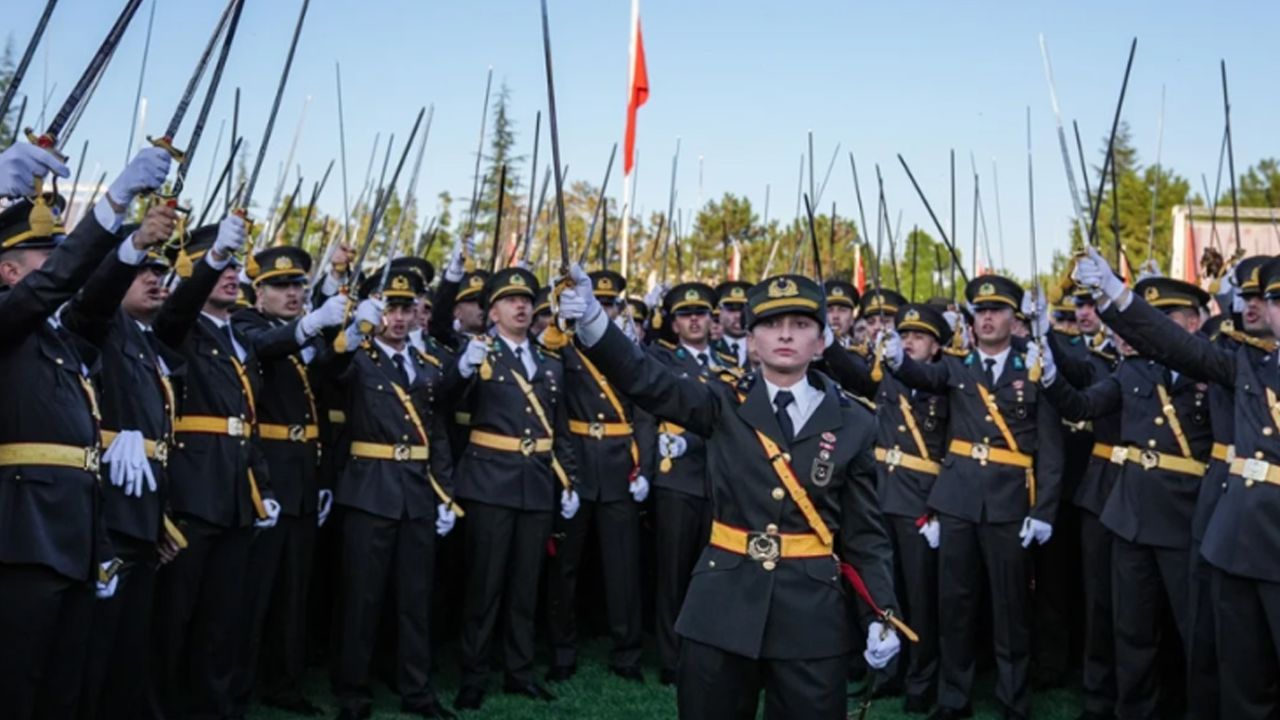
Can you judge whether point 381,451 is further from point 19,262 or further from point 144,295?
point 19,262

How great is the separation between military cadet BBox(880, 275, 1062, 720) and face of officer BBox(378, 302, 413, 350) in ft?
10.6

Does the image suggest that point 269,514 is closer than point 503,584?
Yes

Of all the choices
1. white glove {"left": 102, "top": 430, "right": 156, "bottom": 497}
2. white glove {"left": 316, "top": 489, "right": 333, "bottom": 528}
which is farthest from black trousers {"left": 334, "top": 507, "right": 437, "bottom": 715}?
white glove {"left": 102, "top": 430, "right": 156, "bottom": 497}

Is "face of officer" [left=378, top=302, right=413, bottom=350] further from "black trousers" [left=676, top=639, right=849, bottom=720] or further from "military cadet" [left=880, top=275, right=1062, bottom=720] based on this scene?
"black trousers" [left=676, top=639, right=849, bottom=720]

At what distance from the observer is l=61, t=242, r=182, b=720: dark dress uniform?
4.84 metres

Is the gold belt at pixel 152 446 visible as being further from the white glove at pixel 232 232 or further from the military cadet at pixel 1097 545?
the military cadet at pixel 1097 545

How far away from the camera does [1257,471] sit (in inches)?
222

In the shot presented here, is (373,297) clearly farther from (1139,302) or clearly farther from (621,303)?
(1139,302)

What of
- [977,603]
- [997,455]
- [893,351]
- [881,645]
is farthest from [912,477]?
[881,645]

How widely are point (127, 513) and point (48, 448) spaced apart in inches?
29.5

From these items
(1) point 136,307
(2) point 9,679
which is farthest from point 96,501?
(1) point 136,307

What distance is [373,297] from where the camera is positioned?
6805 millimetres

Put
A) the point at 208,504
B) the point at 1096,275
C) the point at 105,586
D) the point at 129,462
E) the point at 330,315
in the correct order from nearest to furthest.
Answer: the point at 105,586 < the point at 129,462 < the point at 1096,275 < the point at 208,504 < the point at 330,315

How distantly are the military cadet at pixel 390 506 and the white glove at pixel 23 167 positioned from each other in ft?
9.10
